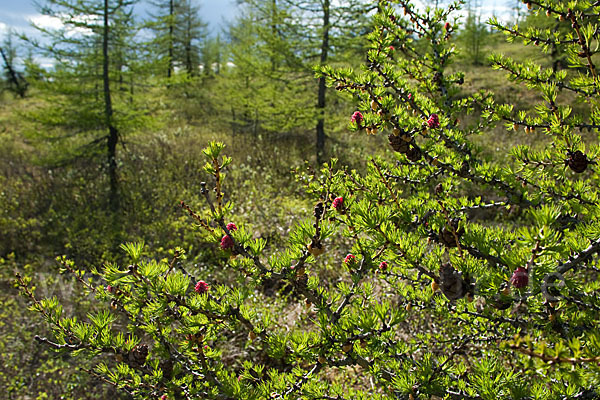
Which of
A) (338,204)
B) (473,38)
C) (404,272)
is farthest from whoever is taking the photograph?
(473,38)

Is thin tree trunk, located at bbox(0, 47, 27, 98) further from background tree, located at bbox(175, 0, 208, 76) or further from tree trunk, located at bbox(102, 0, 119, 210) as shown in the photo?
tree trunk, located at bbox(102, 0, 119, 210)

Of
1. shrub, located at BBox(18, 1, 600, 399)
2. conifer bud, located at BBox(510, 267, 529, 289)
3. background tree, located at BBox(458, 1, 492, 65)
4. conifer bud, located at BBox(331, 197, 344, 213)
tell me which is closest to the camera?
conifer bud, located at BBox(510, 267, 529, 289)

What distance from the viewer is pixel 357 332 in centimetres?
127

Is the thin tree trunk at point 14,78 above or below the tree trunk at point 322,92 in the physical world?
above

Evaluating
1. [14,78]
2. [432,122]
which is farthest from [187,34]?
[432,122]

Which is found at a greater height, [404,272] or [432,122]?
[432,122]

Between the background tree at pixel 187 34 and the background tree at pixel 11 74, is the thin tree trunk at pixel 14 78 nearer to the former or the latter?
the background tree at pixel 11 74

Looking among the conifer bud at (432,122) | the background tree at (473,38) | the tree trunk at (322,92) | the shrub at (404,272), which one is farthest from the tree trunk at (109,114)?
the background tree at (473,38)

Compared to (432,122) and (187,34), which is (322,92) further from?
(187,34)

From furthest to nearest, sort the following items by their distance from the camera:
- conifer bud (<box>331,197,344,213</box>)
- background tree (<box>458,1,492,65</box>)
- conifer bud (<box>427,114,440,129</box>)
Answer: background tree (<box>458,1,492,65</box>) < conifer bud (<box>427,114,440,129</box>) < conifer bud (<box>331,197,344,213</box>)

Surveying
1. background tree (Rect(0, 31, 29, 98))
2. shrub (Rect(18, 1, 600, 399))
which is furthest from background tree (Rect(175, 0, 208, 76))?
shrub (Rect(18, 1, 600, 399))

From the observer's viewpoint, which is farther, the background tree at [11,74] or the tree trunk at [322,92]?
the background tree at [11,74]

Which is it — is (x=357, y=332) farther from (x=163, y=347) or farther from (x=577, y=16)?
(x=577, y=16)

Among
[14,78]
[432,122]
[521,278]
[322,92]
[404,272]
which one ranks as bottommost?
[404,272]
